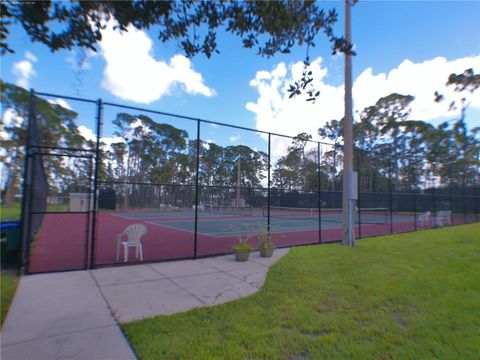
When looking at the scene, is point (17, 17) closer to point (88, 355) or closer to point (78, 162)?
point (88, 355)

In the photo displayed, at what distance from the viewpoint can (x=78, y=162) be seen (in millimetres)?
9117

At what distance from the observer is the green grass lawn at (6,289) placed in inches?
152

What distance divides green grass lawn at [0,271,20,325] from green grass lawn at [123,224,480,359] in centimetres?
198

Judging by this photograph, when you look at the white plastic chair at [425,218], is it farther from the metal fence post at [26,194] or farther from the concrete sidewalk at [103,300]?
the metal fence post at [26,194]

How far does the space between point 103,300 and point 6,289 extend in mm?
1826

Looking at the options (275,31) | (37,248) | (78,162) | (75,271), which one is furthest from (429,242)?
(37,248)

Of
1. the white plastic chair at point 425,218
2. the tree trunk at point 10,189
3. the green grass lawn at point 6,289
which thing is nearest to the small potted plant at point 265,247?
the green grass lawn at point 6,289

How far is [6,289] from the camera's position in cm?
461

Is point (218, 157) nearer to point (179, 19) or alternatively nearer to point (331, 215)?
point (331, 215)

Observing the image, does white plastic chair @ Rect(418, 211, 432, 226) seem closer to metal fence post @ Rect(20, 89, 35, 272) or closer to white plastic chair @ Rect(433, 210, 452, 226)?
white plastic chair @ Rect(433, 210, 452, 226)

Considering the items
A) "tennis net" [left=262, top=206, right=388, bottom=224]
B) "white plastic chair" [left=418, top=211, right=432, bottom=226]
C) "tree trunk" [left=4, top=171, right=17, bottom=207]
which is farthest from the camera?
"tennis net" [left=262, top=206, right=388, bottom=224]

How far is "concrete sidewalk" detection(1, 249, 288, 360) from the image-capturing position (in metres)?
2.91

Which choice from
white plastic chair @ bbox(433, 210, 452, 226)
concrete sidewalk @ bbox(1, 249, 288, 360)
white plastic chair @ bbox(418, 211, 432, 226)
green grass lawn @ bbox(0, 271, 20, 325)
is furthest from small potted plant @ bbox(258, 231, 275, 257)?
white plastic chair @ bbox(433, 210, 452, 226)

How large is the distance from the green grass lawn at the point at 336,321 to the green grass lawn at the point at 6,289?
6.49 ft
